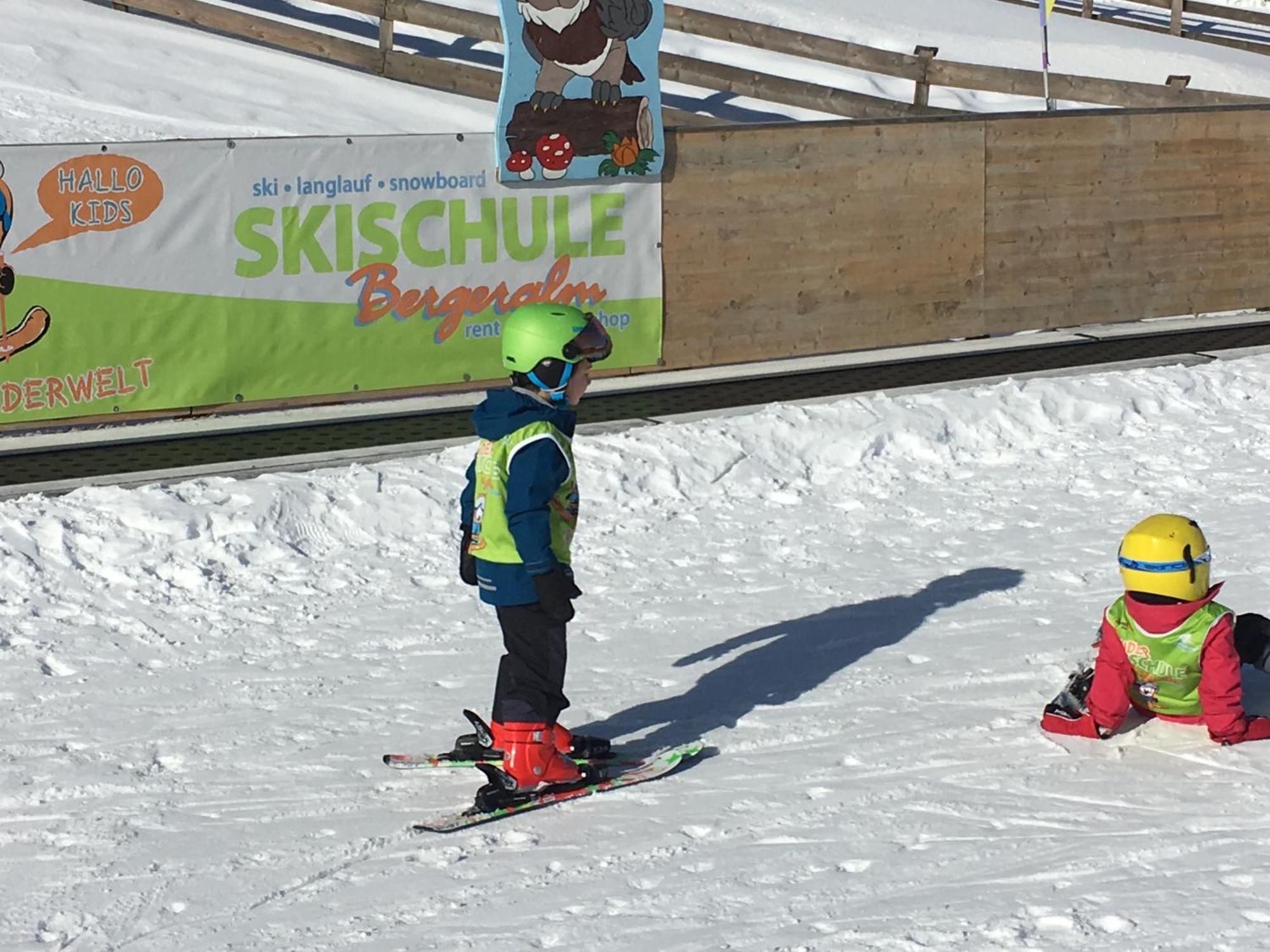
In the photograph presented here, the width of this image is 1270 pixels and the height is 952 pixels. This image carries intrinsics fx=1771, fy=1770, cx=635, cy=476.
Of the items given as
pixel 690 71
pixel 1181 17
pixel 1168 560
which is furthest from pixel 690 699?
pixel 1181 17

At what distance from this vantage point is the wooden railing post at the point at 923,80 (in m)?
19.9

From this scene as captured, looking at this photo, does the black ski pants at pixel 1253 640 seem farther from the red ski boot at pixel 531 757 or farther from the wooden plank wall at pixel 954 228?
the wooden plank wall at pixel 954 228

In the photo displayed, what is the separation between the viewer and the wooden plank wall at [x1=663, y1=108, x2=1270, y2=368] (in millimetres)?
12766

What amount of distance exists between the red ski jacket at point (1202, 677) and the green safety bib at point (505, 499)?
1931 millimetres

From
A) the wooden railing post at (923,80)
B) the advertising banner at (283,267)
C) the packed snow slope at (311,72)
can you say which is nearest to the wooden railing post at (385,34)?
the packed snow slope at (311,72)

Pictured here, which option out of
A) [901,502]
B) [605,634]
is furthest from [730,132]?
[605,634]

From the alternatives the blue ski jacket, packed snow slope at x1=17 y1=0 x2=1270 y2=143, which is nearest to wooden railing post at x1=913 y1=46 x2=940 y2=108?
packed snow slope at x1=17 y1=0 x2=1270 y2=143

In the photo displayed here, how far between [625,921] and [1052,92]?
15957 mm

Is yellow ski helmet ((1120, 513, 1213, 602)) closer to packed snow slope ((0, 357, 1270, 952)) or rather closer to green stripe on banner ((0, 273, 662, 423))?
packed snow slope ((0, 357, 1270, 952))

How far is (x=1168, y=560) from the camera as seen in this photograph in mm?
5930

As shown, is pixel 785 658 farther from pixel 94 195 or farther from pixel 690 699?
pixel 94 195

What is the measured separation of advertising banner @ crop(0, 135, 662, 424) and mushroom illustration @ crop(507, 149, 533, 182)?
0.47 ft

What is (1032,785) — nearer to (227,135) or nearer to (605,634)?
(605,634)

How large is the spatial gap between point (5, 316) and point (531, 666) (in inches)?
234
